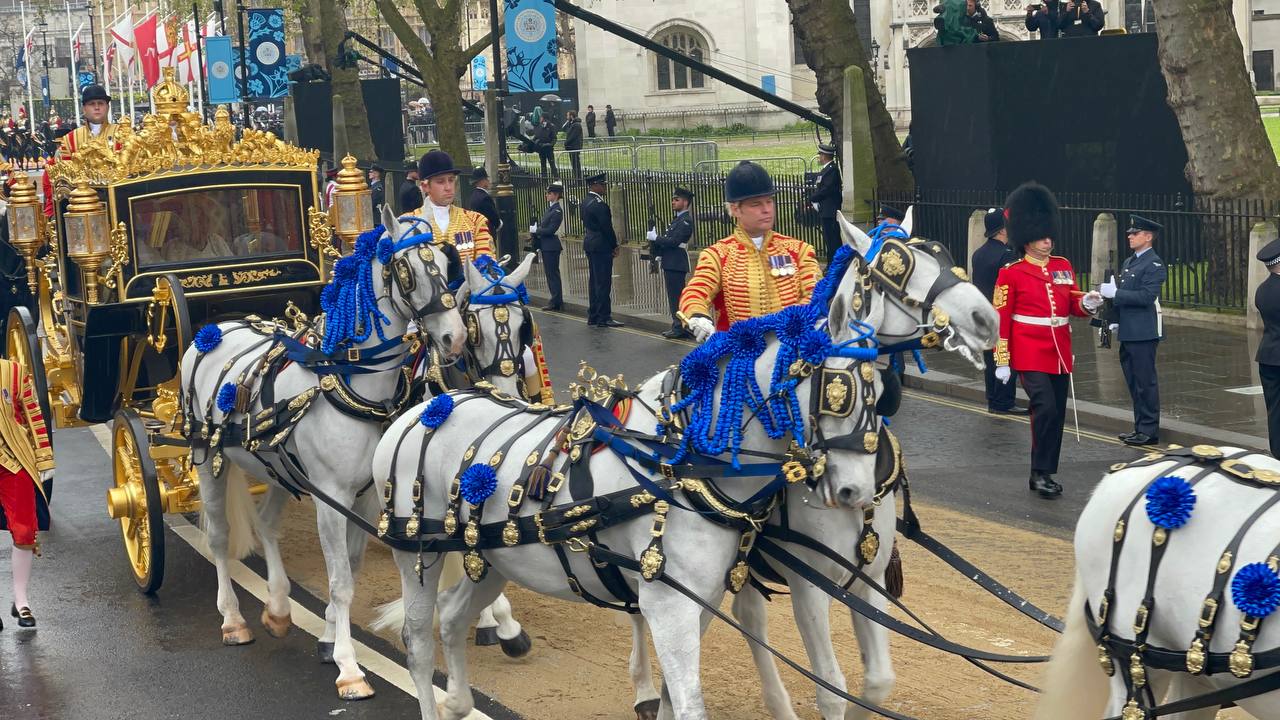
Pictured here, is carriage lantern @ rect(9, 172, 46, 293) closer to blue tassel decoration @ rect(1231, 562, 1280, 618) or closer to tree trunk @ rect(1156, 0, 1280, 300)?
blue tassel decoration @ rect(1231, 562, 1280, 618)

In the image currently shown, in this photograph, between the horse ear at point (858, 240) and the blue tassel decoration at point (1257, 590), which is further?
the horse ear at point (858, 240)

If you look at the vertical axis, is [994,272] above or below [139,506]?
above

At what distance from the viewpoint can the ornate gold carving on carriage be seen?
9875mm

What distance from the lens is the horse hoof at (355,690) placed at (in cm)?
760

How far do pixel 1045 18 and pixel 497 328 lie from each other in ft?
53.3

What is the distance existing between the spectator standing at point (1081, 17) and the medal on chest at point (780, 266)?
17.0 m

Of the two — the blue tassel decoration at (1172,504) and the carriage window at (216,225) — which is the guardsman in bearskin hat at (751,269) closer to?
the blue tassel decoration at (1172,504)

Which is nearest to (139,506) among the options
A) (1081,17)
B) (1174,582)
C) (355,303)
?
(355,303)

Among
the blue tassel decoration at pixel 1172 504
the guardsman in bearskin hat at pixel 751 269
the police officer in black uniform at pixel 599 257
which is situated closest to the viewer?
the blue tassel decoration at pixel 1172 504

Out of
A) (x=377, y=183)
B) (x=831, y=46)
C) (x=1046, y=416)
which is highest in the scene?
(x=831, y=46)

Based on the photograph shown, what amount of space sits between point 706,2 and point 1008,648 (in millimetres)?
72570

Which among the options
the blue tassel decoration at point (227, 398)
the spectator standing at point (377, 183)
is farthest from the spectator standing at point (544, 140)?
the blue tassel decoration at point (227, 398)

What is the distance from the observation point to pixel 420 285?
25.8 feet

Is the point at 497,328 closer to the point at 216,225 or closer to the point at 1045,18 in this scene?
the point at 216,225
